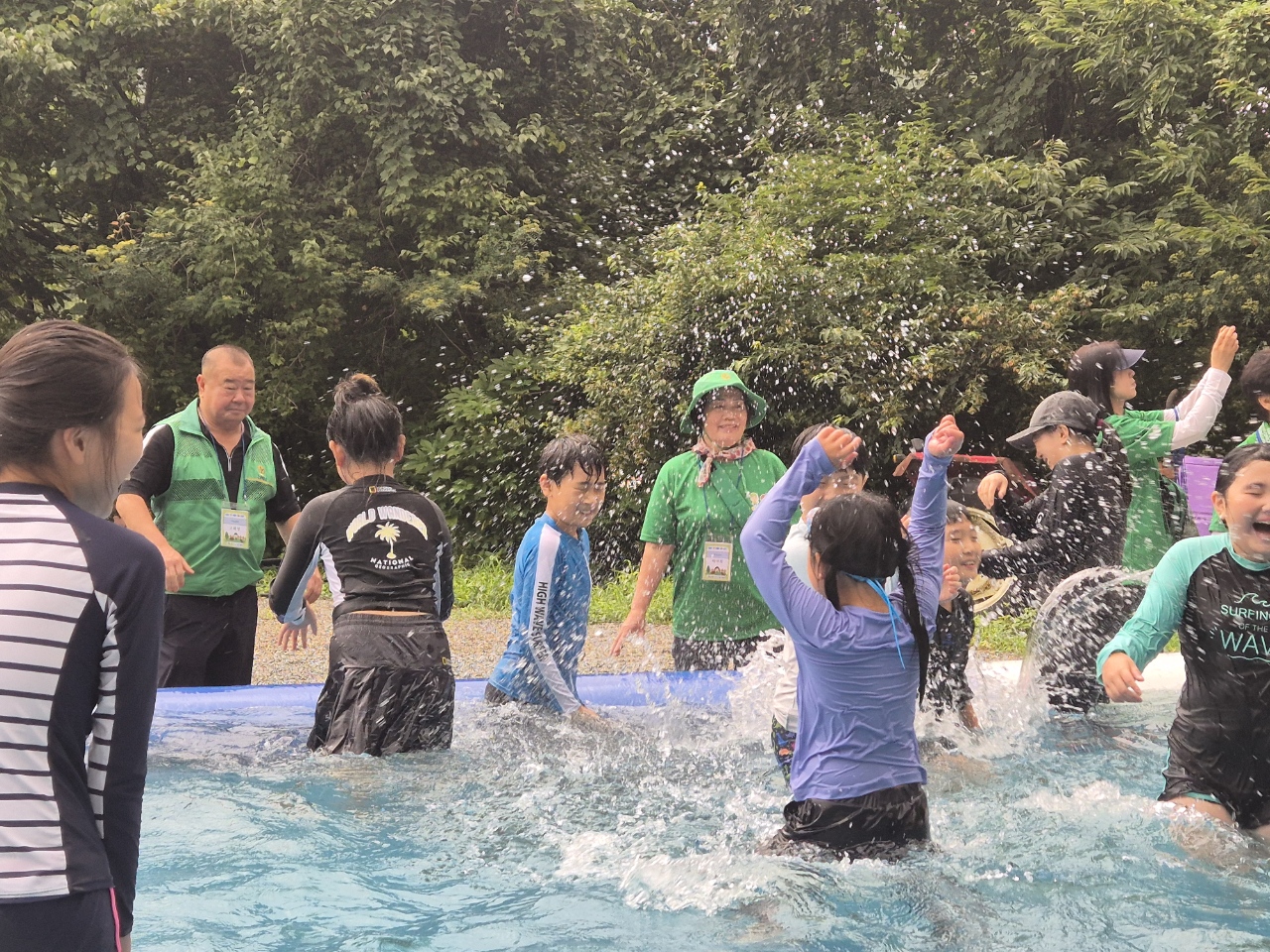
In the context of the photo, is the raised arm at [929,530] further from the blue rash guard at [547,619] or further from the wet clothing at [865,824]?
the blue rash guard at [547,619]

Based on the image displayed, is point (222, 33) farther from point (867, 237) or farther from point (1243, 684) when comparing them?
point (1243, 684)

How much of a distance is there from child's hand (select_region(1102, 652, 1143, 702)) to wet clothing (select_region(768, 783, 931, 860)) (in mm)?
615

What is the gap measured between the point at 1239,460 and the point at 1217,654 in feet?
1.85

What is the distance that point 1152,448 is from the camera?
5.60 m

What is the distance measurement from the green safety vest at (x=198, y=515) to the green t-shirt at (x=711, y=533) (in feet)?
5.74

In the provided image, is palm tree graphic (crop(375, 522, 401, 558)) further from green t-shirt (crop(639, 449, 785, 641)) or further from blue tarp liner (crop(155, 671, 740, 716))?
blue tarp liner (crop(155, 671, 740, 716))

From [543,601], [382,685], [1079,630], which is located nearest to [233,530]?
[382,685]

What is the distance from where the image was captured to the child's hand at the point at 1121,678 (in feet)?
10.8

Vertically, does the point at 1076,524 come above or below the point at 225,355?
below

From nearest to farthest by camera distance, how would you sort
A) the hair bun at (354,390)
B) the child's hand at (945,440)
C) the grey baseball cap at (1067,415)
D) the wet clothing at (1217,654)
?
the child's hand at (945,440), the wet clothing at (1217,654), the hair bun at (354,390), the grey baseball cap at (1067,415)

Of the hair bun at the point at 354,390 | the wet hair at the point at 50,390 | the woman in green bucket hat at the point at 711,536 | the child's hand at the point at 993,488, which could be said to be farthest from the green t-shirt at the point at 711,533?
the wet hair at the point at 50,390

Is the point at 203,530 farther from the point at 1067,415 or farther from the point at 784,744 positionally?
the point at 1067,415

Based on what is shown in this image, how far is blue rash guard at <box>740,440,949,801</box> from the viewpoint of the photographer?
316 centimetres

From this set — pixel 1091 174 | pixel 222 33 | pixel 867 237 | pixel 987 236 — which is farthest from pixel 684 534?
pixel 222 33
